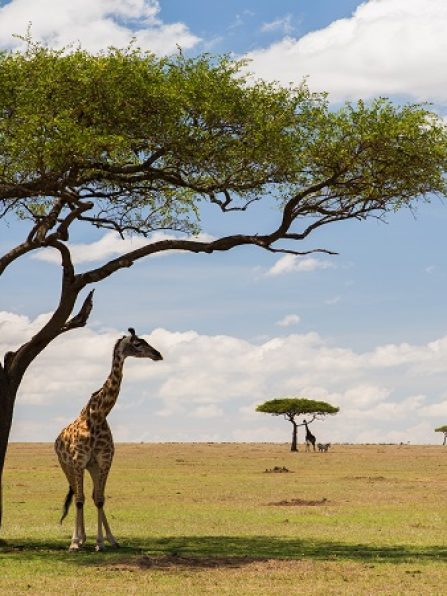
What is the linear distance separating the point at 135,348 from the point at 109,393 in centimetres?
109

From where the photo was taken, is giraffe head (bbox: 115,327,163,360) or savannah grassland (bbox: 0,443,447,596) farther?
giraffe head (bbox: 115,327,163,360)

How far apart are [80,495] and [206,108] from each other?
7.78m

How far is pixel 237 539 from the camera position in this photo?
2230 cm

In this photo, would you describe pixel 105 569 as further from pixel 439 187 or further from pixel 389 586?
pixel 439 187

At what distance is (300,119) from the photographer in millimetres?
21766

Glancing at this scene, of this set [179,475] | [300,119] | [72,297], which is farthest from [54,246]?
[179,475]

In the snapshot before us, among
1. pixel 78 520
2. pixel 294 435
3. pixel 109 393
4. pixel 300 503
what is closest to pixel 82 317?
pixel 109 393

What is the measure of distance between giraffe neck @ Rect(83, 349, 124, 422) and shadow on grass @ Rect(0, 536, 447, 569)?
8.62 ft

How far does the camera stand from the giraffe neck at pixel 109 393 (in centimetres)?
2019

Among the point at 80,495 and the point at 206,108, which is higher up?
the point at 206,108

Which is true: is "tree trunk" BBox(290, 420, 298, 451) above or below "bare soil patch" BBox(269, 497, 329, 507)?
above

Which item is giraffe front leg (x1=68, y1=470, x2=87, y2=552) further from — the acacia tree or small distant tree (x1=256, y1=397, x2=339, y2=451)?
small distant tree (x1=256, y1=397, x2=339, y2=451)

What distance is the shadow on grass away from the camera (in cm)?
1816

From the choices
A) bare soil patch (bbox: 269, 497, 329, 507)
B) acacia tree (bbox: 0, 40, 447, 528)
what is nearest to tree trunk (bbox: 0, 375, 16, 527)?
acacia tree (bbox: 0, 40, 447, 528)
